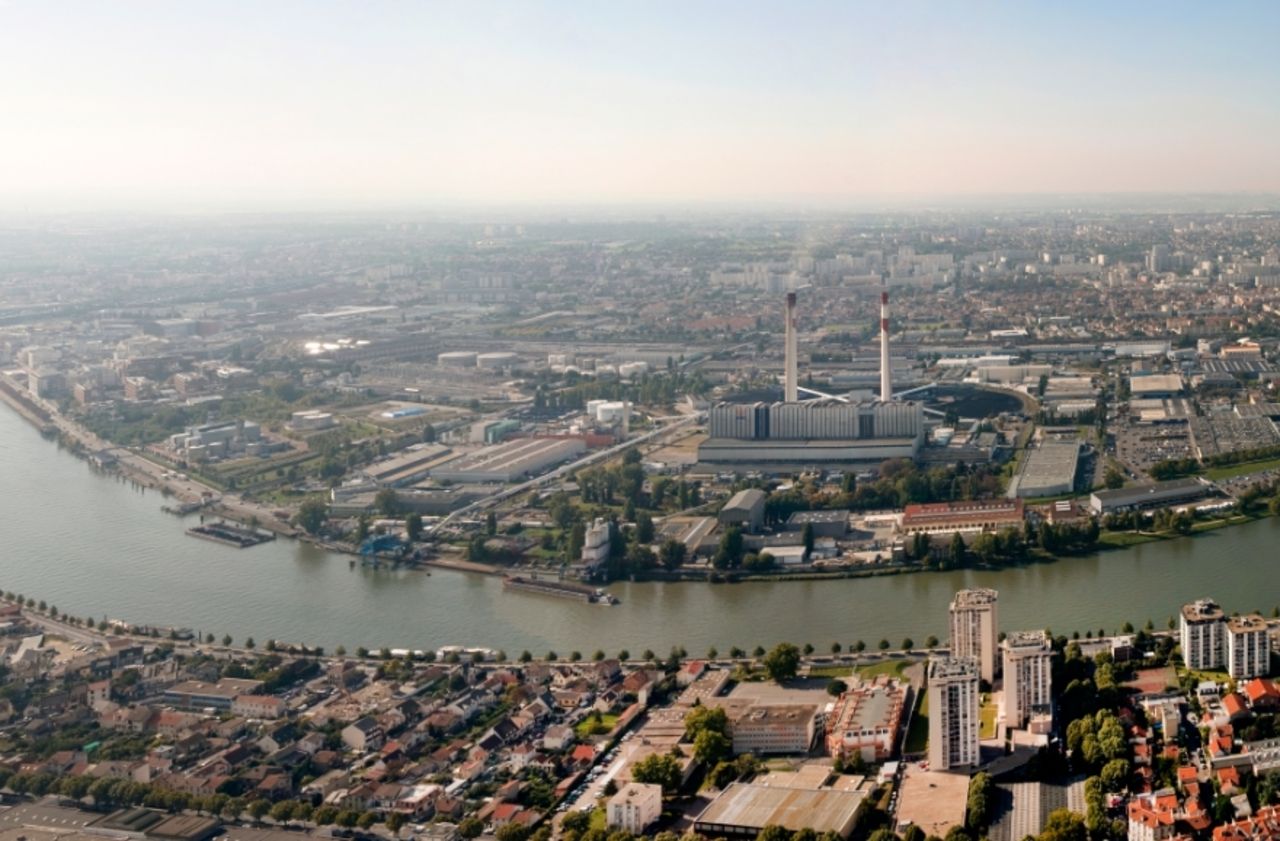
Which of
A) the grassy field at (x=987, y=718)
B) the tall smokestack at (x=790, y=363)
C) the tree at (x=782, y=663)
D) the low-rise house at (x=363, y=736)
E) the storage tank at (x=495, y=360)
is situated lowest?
the low-rise house at (x=363, y=736)

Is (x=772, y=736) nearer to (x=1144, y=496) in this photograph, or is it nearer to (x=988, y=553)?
(x=988, y=553)

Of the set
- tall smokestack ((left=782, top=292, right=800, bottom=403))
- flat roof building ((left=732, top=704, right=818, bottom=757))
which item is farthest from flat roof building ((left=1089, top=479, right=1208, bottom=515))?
flat roof building ((left=732, top=704, right=818, bottom=757))

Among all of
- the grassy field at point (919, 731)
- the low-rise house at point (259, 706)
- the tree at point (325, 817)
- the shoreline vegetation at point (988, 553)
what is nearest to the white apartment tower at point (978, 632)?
the grassy field at point (919, 731)

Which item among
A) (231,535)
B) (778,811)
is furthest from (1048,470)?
(778,811)

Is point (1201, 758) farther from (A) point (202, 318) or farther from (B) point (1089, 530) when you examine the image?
(A) point (202, 318)

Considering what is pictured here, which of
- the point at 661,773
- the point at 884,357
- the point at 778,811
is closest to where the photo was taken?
→ the point at 778,811

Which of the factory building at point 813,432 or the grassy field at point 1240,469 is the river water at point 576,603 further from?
the factory building at point 813,432
